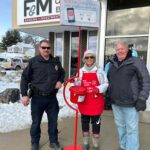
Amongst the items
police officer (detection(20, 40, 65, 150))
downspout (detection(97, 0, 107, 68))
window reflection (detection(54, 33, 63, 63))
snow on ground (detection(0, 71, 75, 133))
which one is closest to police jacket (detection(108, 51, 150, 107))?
police officer (detection(20, 40, 65, 150))

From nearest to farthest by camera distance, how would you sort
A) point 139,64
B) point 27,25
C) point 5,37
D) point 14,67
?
point 139,64, point 27,25, point 14,67, point 5,37

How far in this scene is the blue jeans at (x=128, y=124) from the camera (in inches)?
131

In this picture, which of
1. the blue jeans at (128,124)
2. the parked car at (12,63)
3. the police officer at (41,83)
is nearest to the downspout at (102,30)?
the police officer at (41,83)

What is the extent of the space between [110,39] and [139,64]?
3530mm

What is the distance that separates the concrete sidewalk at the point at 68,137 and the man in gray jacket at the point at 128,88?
82 cm

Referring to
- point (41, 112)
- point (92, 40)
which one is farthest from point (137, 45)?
point (92, 40)

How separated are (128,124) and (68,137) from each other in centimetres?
157

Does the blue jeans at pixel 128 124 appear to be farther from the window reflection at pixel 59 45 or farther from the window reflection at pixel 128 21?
the window reflection at pixel 59 45

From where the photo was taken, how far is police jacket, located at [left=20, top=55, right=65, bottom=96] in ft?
12.0

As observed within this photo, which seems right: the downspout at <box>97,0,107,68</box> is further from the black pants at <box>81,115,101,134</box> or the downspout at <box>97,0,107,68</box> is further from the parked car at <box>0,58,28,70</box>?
the parked car at <box>0,58,28,70</box>

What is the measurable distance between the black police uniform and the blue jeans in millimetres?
1024

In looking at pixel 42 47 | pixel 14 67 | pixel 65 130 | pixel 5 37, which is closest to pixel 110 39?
pixel 65 130

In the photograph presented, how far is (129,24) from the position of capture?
6441 millimetres

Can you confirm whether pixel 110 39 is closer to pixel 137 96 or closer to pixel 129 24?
pixel 129 24
